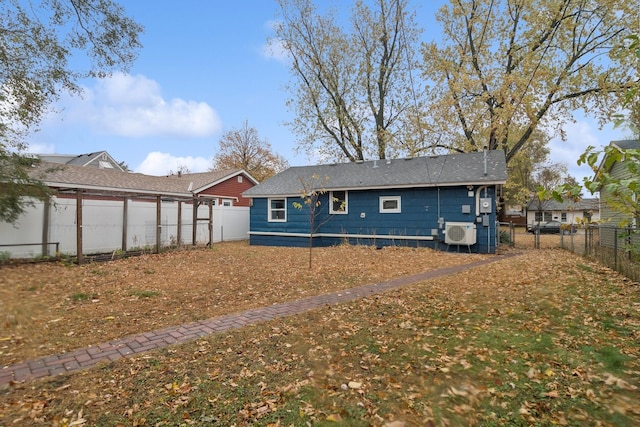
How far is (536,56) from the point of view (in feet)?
52.6

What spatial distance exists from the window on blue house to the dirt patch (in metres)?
5.10

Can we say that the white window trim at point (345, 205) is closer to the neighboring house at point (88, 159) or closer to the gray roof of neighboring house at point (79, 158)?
the neighboring house at point (88, 159)

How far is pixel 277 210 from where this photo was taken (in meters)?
16.1

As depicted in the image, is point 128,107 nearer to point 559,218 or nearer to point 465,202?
point 465,202

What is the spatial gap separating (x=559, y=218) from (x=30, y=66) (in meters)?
48.9

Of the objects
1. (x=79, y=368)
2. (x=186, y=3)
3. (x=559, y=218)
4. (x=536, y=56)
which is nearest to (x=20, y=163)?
(x=186, y=3)

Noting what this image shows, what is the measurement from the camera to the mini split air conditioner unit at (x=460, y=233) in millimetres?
12008

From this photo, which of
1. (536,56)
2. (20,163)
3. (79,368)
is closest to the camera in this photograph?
(79,368)

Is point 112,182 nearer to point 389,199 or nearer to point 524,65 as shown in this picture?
point 389,199

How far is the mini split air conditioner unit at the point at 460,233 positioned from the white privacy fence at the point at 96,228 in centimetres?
1018

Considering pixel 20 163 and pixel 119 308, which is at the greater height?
pixel 20 163

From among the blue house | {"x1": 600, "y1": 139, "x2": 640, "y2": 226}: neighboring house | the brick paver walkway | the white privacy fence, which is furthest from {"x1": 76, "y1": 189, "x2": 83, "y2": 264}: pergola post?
{"x1": 600, "y1": 139, "x2": 640, "y2": 226}: neighboring house

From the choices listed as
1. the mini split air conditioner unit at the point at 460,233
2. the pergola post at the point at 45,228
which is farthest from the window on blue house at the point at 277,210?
the pergola post at the point at 45,228

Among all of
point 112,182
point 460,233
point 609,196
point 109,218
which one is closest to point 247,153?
point 112,182
